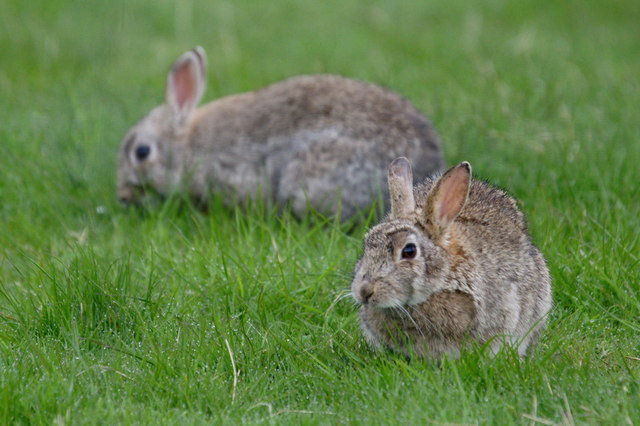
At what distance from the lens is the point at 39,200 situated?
6.81 m

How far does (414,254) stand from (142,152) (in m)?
4.48

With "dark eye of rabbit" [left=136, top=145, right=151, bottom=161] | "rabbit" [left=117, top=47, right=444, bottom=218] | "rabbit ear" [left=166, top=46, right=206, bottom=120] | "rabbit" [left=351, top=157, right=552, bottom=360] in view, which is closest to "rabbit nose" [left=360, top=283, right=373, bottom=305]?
"rabbit" [left=351, top=157, right=552, bottom=360]

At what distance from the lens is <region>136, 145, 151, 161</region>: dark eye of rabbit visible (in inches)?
313

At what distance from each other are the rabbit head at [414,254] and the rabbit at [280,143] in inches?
86.3

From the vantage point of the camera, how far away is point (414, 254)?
160 inches

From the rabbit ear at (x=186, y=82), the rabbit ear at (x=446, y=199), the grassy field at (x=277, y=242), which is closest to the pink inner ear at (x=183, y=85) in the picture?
the rabbit ear at (x=186, y=82)

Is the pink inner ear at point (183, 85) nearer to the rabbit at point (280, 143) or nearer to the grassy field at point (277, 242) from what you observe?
the rabbit at point (280, 143)

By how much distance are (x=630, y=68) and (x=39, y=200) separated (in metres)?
6.38

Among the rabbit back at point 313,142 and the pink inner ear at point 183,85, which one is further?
the pink inner ear at point 183,85

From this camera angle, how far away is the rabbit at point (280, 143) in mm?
6945

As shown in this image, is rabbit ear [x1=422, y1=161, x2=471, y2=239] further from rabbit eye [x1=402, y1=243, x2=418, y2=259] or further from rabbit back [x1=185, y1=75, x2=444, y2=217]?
rabbit back [x1=185, y1=75, x2=444, y2=217]

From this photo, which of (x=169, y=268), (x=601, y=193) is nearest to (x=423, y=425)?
(x=169, y=268)

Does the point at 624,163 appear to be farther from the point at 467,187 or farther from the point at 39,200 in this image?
the point at 39,200

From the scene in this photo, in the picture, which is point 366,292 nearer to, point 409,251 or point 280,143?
point 409,251
